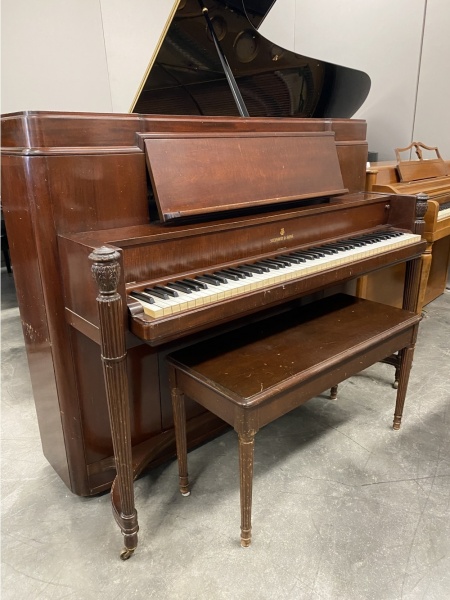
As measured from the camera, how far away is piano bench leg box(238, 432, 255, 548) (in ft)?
4.44

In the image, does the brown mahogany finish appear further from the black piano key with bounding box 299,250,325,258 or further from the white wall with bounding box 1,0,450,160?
the white wall with bounding box 1,0,450,160

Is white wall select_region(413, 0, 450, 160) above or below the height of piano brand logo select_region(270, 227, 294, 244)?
above

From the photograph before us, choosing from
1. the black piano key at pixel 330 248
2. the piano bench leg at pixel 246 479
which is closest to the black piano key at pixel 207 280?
the piano bench leg at pixel 246 479

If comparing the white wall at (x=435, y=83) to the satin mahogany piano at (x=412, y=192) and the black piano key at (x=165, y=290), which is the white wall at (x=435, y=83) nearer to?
the satin mahogany piano at (x=412, y=192)

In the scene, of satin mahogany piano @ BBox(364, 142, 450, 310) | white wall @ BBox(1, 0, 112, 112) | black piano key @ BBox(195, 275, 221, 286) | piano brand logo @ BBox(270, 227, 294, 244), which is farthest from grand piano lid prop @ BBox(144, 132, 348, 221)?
white wall @ BBox(1, 0, 112, 112)

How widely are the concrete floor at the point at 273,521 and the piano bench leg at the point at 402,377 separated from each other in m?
0.07

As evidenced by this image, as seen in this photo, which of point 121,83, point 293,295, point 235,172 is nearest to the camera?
point 293,295

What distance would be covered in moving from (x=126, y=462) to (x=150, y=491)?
45 cm

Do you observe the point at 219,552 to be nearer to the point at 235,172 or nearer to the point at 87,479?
the point at 87,479

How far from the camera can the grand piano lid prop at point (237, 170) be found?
1.55 meters

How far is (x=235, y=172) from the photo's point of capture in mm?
1732

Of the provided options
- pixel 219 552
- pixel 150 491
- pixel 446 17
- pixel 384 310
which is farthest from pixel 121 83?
pixel 219 552

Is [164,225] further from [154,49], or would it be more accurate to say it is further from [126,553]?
[154,49]

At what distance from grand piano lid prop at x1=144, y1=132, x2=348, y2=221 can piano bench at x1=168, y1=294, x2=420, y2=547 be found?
0.50m
